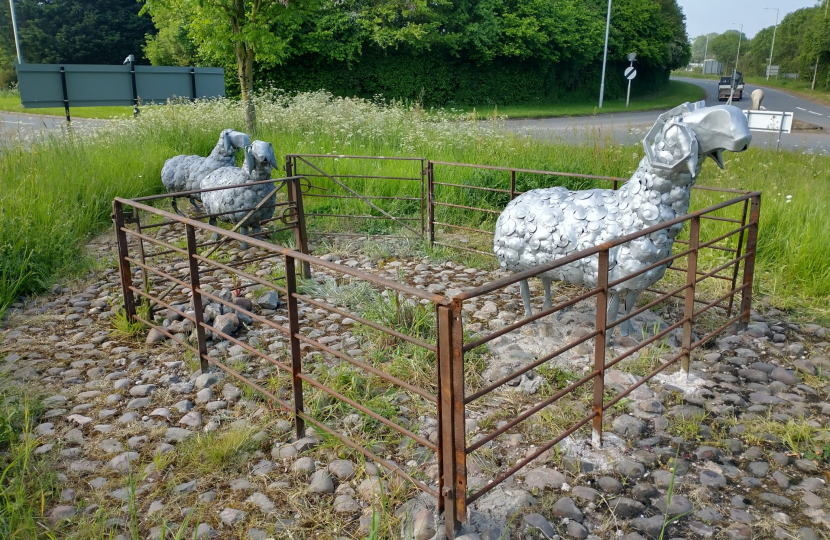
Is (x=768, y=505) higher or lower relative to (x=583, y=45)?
lower

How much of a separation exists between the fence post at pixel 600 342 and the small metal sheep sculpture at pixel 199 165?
502cm

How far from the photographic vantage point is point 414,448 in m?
3.44

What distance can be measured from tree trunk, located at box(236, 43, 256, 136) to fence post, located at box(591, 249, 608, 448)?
31.1 ft

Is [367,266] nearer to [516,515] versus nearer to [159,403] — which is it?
[159,403]

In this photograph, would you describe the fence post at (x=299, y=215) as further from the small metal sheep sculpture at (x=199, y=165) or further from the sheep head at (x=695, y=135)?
the sheep head at (x=695, y=135)

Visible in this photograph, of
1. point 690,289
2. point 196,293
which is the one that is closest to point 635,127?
point 690,289

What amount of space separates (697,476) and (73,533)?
9.81ft

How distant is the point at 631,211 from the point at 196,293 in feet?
9.66

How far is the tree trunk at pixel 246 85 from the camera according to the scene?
1165 centimetres

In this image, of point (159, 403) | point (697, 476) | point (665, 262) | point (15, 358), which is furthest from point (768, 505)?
point (15, 358)

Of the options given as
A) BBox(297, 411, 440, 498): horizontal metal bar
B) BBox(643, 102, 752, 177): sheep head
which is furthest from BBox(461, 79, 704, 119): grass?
BBox(297, 411, 440, 498): horizontal metal bar

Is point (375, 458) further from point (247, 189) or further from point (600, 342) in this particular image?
point (247, 189)

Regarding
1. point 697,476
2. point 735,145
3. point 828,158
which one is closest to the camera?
point 697,476

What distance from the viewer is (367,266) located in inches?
259
